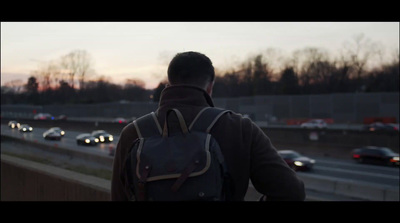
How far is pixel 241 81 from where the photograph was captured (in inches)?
583

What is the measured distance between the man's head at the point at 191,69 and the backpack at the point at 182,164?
22cm

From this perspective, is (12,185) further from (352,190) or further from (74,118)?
(352,190)

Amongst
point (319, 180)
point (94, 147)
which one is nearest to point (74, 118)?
point (94, 147)

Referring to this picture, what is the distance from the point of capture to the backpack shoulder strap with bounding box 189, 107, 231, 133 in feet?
6.05

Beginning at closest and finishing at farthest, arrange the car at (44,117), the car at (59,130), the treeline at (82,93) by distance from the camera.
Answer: the car at (44,117) < the treeline at (82,93) < the car at (59,130)

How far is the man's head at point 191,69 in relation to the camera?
205cm

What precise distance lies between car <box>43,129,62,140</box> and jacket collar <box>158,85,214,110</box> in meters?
12.5

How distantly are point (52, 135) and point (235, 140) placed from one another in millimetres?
12714

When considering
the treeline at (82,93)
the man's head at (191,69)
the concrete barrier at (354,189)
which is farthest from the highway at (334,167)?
the man's head at (191,69)

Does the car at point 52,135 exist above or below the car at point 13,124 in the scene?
below

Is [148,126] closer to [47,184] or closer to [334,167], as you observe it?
[47,184]

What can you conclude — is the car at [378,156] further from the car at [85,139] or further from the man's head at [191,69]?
the man's head at [191,69]

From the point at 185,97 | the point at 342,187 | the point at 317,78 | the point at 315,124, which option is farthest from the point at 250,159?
the point at 317,78
